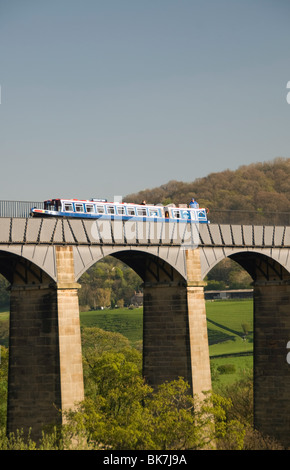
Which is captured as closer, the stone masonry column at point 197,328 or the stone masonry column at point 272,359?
the stone masonry column at point 197,328

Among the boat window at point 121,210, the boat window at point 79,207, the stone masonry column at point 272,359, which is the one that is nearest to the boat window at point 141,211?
the boat window at point 121,210

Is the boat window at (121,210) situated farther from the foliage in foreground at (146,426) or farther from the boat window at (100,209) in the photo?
the foliage in foreground at (146,426)

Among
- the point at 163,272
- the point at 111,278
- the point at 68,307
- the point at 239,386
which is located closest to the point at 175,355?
the point at 163,272

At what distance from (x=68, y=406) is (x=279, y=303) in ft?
74.5

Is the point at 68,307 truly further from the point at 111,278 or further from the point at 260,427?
the point at 111,278

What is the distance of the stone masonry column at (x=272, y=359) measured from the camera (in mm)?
66625

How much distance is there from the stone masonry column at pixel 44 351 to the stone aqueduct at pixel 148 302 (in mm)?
56

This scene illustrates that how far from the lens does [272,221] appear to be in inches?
2717

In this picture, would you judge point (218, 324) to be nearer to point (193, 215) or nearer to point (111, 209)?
point (193, 215)

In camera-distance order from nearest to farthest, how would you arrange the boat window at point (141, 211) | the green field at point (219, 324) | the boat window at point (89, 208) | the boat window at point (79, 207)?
the boat window at point (79, 207) → the boat window at point (89, 208) → the boat window at point (141, 211) → the green field at point (219, 324)

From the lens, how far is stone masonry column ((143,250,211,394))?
193ft

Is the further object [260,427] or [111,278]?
[111,278]

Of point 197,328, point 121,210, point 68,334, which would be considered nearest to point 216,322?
point 197,328
